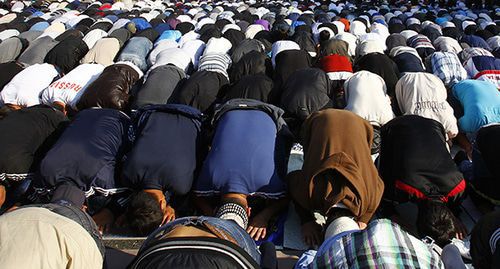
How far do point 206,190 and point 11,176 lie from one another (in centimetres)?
127

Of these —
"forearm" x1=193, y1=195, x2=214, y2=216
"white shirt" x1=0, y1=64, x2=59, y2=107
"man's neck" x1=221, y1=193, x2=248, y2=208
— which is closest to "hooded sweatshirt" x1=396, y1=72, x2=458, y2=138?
"man's neck" x1=221, y1=193, x2=248, y2=208

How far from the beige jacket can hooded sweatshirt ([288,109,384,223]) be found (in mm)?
1177

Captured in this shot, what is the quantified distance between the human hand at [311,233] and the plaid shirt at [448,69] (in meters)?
2.56

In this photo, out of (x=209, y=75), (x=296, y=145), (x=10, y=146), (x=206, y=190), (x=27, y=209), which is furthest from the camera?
(x=209, y=75)

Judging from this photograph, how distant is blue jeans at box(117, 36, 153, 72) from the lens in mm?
5098

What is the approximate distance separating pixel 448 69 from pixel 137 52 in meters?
3.57

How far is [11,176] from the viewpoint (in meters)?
2.69

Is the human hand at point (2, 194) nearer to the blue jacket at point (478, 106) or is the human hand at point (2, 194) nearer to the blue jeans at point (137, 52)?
the blue jeans at point (137, 52)

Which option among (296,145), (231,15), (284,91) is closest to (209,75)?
(284,91)

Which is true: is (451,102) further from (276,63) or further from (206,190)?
(206,190)

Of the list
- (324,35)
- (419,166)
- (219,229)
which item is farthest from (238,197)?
(324,35)

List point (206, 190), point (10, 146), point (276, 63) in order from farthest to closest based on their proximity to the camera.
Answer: point (276, 63) → point (10, 146) → point (206, 190)

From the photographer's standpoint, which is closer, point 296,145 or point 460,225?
point 460,225

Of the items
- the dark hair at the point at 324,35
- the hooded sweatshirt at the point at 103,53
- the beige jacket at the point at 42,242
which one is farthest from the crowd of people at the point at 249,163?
the dark hair at the point at 324,35
